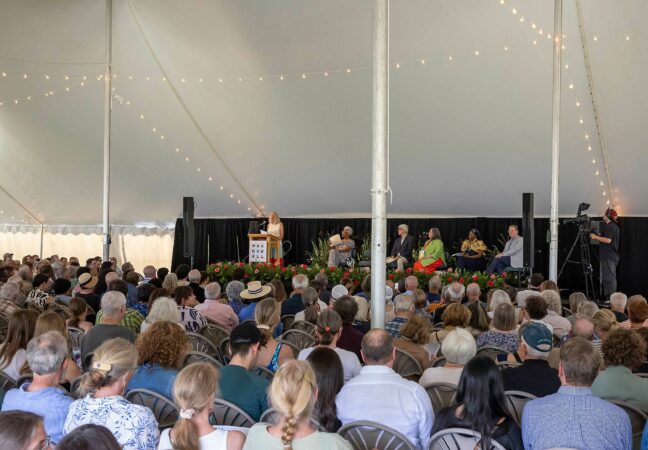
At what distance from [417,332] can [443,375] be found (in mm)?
983

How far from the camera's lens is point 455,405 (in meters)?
2.80

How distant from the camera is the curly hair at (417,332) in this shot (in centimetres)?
455

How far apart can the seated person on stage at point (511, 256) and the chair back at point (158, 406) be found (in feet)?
28.2

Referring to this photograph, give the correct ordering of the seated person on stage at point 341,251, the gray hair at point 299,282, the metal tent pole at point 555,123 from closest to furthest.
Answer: the gray hair at point 299,282
the metal tent pole at point 555,123
the seated person on stage at point 341,251

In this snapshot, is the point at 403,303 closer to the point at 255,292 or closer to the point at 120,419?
the point at 255,292

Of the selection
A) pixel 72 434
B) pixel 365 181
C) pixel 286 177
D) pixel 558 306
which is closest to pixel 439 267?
pixel 365 181

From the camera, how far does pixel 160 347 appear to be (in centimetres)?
362

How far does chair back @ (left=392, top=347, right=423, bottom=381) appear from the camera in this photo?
4.26 m

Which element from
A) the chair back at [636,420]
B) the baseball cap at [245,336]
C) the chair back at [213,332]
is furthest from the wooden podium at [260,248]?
the chair back at [636,420]

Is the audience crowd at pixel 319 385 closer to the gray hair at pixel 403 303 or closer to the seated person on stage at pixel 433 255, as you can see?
the gray hair at pixel 403 303

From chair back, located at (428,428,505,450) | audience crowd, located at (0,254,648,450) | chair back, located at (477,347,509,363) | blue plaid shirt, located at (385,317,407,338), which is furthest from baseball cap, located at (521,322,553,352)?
blue plaid shirt, located at (385,317,407,338)

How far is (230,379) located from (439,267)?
873 cm

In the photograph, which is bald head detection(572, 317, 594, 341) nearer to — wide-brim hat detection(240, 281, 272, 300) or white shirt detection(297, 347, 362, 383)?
white shirt detection(297, 347, 362, 383)

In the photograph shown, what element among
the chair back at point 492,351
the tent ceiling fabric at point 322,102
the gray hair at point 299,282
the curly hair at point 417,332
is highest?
the tent ceiling fabric at point 322,102
